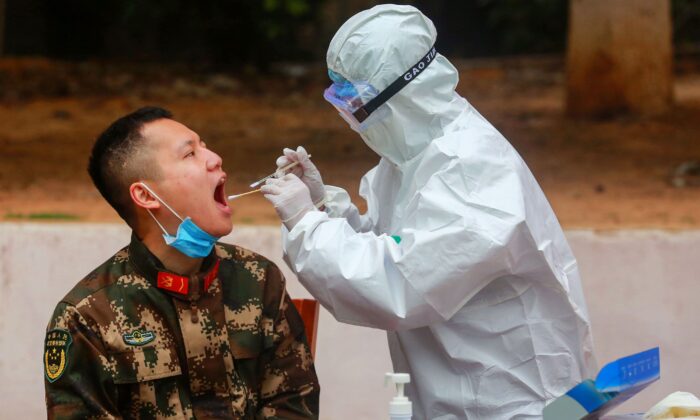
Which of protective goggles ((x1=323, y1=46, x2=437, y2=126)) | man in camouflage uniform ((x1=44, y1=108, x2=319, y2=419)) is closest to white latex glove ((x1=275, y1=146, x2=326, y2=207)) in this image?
protective goggles ((x1=323, y1=46, x2=437, y2=126))

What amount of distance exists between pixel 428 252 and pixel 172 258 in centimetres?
68

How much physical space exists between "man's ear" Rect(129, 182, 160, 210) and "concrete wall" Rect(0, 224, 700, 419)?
206 centimetres

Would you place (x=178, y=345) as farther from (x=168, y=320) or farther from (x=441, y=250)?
(x=441, y=250)

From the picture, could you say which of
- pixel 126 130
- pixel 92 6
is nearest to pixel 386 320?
pixel 126 130

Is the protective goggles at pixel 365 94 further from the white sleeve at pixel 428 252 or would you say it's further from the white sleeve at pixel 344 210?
the white sleeve at pixel 344 210

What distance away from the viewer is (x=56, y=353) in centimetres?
302

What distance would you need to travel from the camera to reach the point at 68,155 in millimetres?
8680

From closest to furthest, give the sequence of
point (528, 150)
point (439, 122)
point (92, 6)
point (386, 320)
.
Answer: point (386, 320) → point (439, 122) → point (528, 150) → point (92, 6)

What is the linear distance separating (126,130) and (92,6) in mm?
8970

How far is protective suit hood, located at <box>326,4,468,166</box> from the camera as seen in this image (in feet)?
10.9

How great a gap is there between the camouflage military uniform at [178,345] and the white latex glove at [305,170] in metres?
0.32

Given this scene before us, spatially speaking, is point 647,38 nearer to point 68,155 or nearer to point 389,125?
point 68,155

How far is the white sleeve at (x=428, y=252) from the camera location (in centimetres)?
307

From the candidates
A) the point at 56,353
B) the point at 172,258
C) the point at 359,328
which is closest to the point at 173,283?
the point at 172,258
